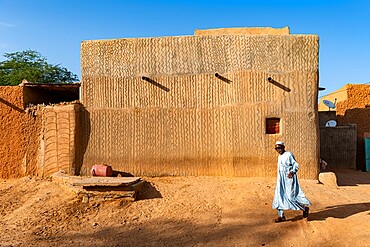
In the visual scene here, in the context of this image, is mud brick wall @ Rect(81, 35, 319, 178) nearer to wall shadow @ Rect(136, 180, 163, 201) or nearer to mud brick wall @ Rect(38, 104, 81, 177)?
mud brick wall @ Rect(38, 104, 81, 177)

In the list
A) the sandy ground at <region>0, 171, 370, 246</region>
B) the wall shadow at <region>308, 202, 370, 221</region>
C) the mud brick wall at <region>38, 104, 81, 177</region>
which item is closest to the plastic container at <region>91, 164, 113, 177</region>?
the mud brick wall at <region>38, 104, 81, 177</region>

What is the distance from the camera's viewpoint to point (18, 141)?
9.03 m

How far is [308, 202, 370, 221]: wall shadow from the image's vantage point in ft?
21.2

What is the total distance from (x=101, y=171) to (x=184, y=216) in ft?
8.79

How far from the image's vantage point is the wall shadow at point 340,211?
646 cm

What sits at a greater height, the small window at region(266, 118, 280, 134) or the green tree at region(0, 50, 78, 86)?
the green tree at region(0, 50, 78, 86)

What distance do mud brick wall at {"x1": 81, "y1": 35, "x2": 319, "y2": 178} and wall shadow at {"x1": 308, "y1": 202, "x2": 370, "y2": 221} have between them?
1627 millimetres

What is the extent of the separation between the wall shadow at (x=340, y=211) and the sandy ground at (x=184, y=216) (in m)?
0.02

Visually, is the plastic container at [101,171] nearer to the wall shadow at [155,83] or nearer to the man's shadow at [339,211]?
the wall shadow at [155,83]

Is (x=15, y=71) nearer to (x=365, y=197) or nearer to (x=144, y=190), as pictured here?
(x=144, y=190)

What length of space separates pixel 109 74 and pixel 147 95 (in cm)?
118

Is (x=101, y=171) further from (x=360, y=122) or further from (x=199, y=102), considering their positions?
(x=360, y=122)

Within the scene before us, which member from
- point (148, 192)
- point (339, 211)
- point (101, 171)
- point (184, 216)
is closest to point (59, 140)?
point (101, 171)

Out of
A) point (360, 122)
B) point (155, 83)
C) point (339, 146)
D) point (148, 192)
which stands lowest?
→ point (148, 192)
